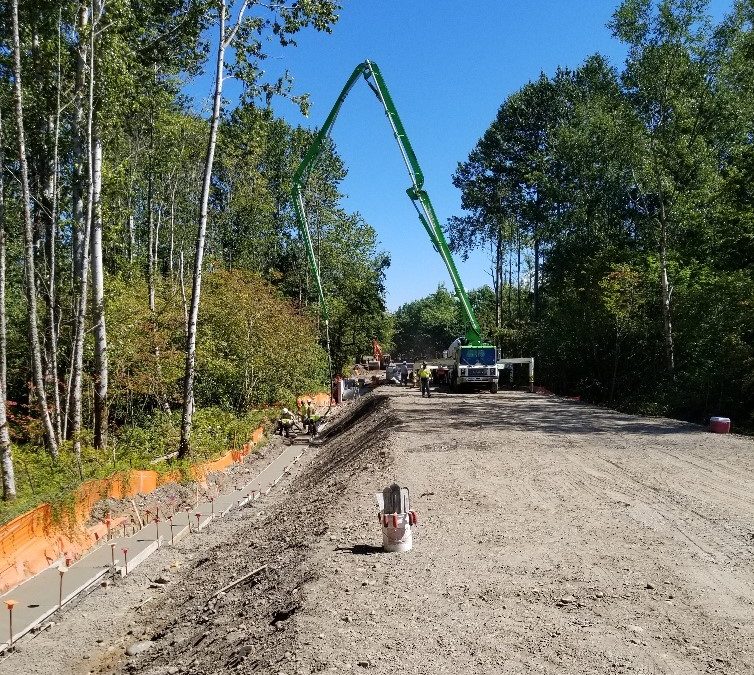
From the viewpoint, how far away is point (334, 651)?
5.32m

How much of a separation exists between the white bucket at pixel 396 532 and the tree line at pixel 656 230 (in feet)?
50.3

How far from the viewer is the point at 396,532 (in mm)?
7715

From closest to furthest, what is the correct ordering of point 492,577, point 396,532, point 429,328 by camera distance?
point 492,577 → point 396,532 → point 429,328

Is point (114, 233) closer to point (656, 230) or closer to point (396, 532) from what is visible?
point (396, 532)

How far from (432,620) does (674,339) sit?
931 inches

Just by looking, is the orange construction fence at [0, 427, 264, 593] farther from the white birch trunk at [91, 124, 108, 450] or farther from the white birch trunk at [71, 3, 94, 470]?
the white birch trunk at [91, 124, 108, 450]

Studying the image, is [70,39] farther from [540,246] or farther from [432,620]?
[540,246]

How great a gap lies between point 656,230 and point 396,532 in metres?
25.0

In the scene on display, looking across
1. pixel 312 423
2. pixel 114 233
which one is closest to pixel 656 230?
pixel 312 423

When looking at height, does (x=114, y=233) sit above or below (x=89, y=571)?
above

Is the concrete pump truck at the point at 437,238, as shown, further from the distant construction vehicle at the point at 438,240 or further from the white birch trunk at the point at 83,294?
the white birch trunk at the point at 83,294

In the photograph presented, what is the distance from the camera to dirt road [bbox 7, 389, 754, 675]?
5367 mm

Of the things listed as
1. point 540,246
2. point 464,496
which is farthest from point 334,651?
point 540,246

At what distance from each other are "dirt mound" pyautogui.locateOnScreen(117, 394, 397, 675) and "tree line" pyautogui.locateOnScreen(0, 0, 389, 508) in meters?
4.12
